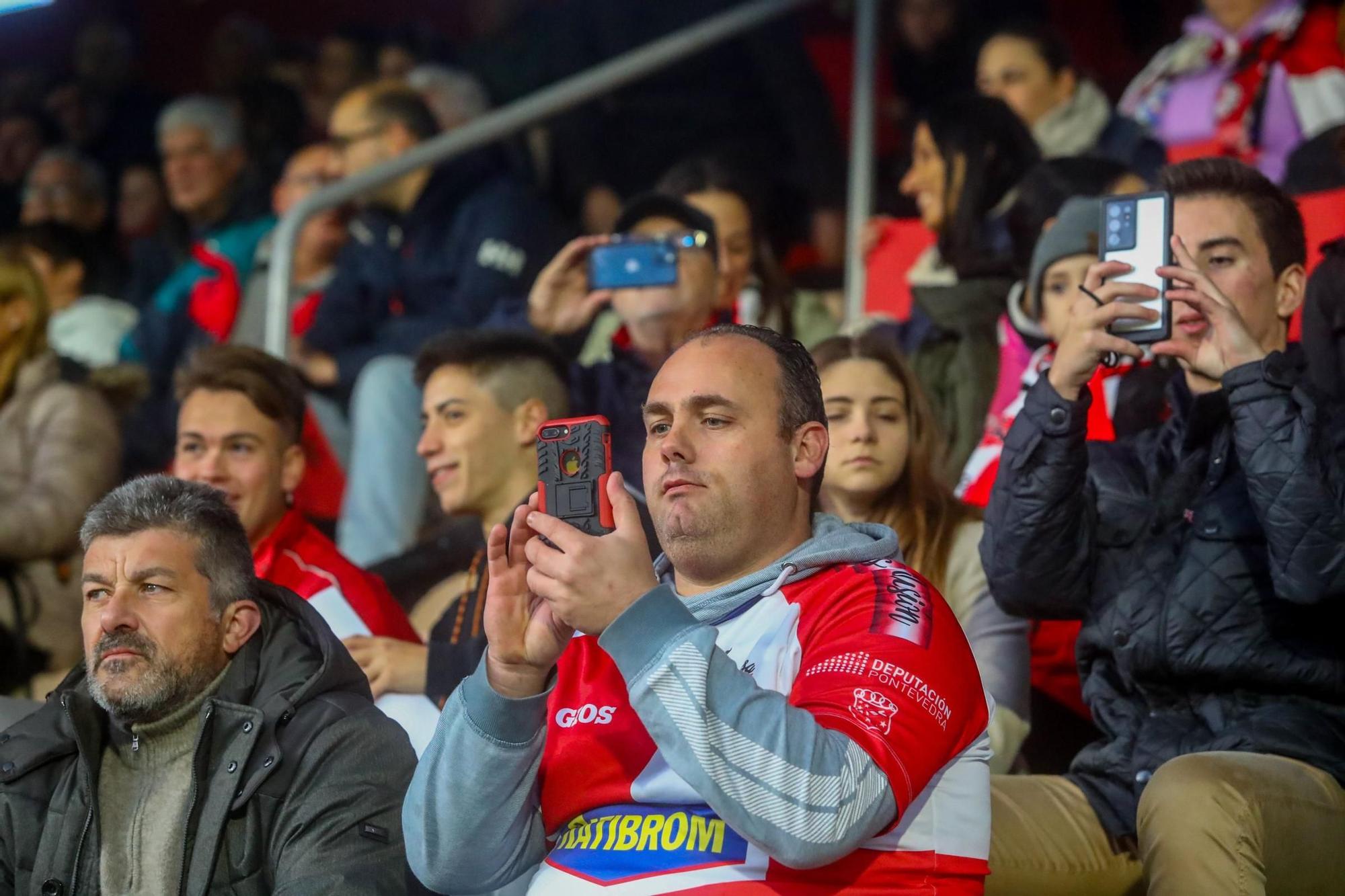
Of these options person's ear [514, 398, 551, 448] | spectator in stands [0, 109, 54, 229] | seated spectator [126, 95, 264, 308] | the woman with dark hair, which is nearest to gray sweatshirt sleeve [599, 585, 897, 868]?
person's ear [514, 398, 551, 448]

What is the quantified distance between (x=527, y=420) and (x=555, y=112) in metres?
1.69

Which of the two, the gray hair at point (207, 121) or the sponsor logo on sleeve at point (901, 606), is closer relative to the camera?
the sponsor logo on sleeve at point (901, 606)

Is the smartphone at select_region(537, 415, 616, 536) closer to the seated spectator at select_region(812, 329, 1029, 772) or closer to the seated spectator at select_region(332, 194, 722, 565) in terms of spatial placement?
the seated spectator at select_region(812, 329, 1029, 772)

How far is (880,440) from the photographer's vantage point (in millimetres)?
4027

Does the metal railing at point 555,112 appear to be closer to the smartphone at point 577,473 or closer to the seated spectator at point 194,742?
the seated spectator at point 194,742

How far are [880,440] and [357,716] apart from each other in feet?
4.69

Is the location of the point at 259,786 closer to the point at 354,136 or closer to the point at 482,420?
the point at 482,420

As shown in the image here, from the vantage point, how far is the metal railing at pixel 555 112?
573 cm

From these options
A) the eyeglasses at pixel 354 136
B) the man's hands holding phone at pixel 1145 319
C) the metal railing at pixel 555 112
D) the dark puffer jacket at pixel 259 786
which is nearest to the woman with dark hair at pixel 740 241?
the metal railing at pixel 555 112

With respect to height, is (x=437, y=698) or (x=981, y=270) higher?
(x=981, y=270)

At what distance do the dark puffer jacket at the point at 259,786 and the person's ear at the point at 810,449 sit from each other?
0.90 meters

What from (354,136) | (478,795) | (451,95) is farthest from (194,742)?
(451,95)

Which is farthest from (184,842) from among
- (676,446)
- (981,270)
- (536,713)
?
(981,270)

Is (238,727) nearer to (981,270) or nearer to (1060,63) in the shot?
(981,270)
